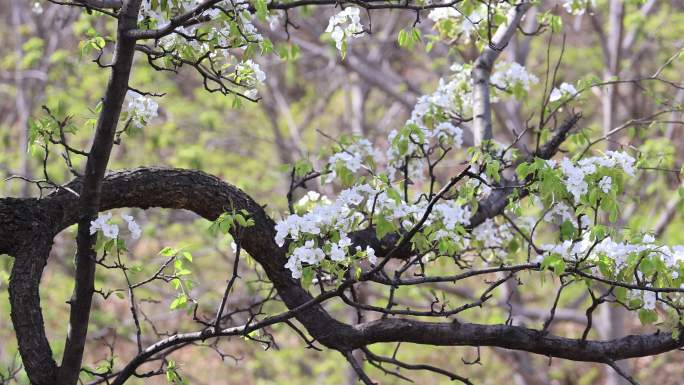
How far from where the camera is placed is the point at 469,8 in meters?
3.52

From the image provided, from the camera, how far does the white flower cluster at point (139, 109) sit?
2.94 meters

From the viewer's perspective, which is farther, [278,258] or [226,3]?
[278,258]

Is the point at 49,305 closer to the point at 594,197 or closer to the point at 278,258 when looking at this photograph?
the point at 278,258

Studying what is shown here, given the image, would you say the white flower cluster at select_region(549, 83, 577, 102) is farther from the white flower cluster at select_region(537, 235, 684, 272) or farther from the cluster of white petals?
the white flower cluster at select_region(537, 235, 684, 272)

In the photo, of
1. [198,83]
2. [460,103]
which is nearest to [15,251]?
[460,103]

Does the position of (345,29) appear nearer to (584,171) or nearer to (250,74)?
(250,74)

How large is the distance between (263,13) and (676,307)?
162 centimetres

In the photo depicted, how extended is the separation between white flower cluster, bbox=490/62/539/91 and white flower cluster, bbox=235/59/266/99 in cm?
153

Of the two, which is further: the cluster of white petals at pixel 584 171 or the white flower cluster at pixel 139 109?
the white flower cluster at pixel 139 109

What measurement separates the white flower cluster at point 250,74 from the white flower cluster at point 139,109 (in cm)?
34

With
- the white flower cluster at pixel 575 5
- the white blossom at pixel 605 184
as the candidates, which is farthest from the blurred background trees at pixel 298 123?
the white blossom at pixel 605 184

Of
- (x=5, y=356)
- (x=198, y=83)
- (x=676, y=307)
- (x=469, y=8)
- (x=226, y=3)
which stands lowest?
(x=676, y=307)

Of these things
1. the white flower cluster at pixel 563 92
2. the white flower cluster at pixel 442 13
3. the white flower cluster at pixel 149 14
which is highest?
the white flower cluster at pixel 442 13

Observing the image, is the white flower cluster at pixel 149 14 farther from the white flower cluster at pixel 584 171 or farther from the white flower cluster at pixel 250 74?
the white flower cluster at pixel 584 171
